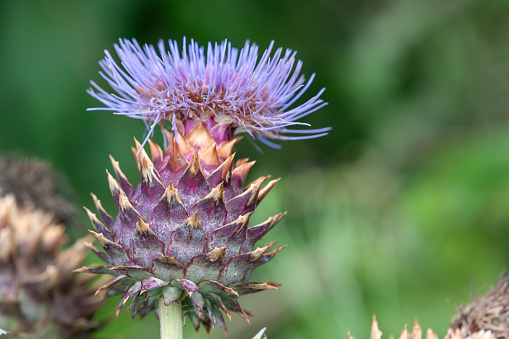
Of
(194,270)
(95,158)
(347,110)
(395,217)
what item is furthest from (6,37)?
(194,270)

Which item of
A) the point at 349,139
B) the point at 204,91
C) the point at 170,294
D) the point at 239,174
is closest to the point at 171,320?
the point at 170,294

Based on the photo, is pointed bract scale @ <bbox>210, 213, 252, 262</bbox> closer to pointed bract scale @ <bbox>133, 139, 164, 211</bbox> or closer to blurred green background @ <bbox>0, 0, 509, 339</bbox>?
pointed bract scale @ <bbox>133, 139, 164, 211</bbox>

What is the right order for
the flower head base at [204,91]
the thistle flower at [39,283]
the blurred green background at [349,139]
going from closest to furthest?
the flower head base at [204,91] → the thistle flower at [39,283] → the blurred green background at [349,139]

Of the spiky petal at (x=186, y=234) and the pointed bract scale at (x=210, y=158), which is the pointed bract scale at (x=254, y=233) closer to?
the spiky petal at (x=186, y=234)

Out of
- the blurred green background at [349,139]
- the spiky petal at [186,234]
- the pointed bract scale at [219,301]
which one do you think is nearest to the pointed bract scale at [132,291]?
the spiky petal at [186,234]

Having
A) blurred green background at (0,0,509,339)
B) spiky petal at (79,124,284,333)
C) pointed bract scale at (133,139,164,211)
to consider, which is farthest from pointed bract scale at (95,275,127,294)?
blurred green background at (0,0,509,339)

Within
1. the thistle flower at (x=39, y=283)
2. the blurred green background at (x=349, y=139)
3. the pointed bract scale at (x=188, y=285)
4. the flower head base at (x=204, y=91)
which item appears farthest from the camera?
the blurred green background at (x=349, y=139)
